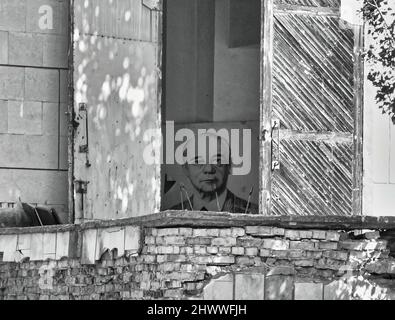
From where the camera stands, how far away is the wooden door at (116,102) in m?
11.2

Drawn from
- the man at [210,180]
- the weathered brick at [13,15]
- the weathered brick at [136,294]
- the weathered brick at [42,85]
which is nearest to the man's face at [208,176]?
the man at [210,180]

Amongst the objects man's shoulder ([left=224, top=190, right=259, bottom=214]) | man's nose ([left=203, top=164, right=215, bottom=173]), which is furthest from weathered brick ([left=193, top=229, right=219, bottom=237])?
man's nose ([left=203, top=164, right=215, bottom=173])

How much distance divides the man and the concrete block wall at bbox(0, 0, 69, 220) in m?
2.68

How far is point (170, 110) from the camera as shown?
1451 cm

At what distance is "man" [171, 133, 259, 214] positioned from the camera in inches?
551

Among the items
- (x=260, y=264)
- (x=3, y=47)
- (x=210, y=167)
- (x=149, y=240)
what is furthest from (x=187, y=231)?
(x=210, y=167)

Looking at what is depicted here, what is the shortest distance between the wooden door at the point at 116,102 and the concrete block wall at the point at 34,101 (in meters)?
0.31

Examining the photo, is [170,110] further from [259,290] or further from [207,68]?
[259,290]

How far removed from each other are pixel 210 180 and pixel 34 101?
315 centimetres

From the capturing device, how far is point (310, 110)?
1153 cm

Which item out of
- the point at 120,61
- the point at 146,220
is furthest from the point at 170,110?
the point at 146,220

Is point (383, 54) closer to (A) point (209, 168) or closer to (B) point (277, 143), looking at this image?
(B) point (277, 143)

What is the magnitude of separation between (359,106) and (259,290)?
4537 mm
